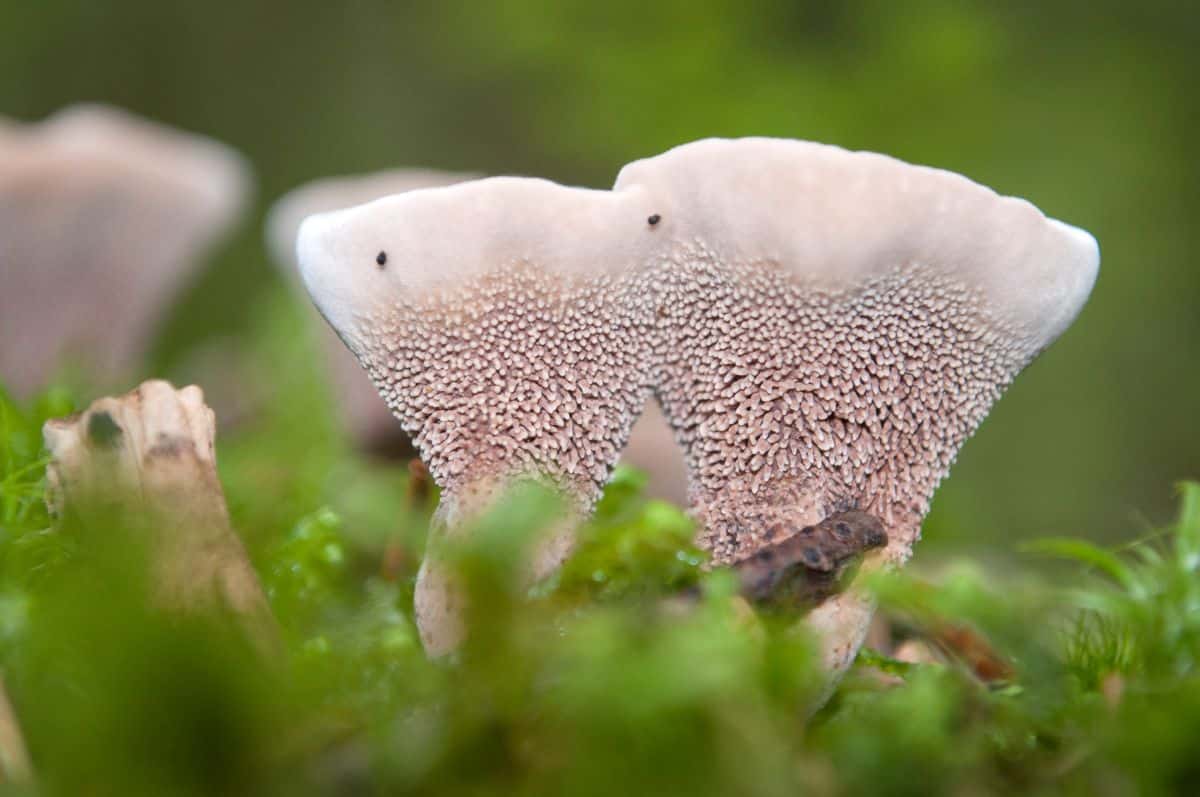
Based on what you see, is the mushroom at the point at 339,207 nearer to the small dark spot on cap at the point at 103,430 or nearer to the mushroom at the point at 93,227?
the mushroom at the point at 93,227

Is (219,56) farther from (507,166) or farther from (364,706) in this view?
(364,706)

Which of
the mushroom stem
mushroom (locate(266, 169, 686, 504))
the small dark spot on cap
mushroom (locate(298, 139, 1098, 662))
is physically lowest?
mushroom (locate(266, 169, 686, 504))

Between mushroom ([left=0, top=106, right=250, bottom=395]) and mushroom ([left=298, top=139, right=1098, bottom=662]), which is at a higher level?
mushroom ([left=298, top=139, right=1098, bottom=662])

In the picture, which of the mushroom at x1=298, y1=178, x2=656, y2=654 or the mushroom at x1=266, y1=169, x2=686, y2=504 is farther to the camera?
the mushroom at x1=266, y1=169, x2=686, y2=504

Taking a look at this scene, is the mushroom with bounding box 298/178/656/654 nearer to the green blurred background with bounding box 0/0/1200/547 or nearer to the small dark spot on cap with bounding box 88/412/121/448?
the small dark spot on cap with bounding box 88/412/121/448

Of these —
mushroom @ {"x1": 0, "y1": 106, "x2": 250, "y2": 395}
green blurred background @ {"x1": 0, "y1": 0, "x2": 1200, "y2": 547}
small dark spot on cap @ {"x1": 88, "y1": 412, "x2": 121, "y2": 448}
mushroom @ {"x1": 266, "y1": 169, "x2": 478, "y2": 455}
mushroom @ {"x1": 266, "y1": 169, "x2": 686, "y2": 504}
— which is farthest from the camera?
green blurred background @ {"x1": 0, "y1": 0, "x2": 1200, "y2": 547}

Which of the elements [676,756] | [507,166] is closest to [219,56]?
[507,166]

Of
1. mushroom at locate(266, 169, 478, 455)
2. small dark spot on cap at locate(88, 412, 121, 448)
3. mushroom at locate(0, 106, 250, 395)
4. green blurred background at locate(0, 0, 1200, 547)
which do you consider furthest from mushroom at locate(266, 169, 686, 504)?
small dark spot on cap at locate(88, 412, 121, 448)

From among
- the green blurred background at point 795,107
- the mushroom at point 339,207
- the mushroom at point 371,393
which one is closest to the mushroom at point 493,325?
the mushroom at point 371,393
